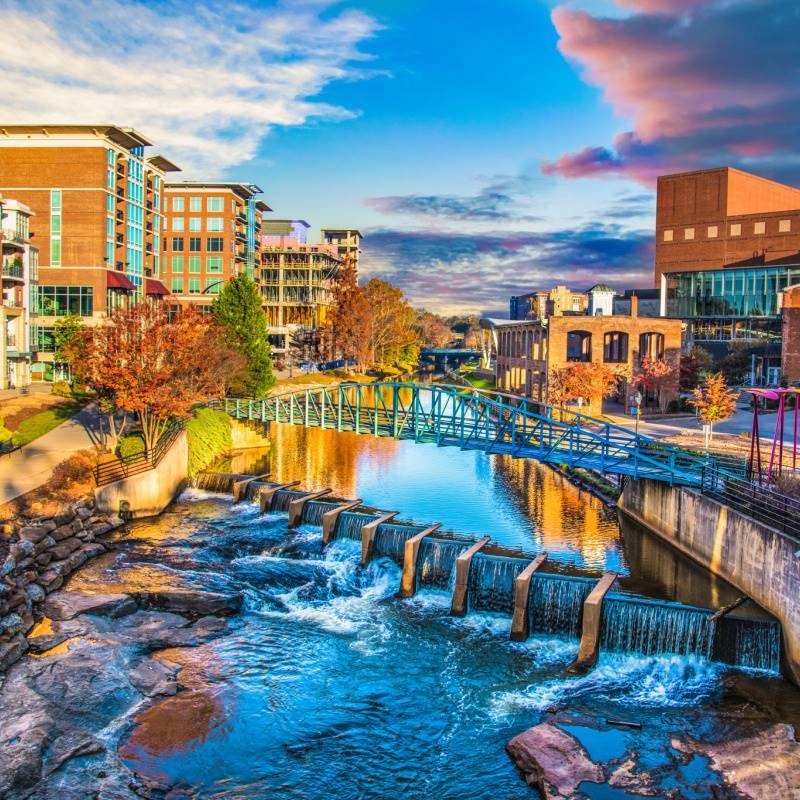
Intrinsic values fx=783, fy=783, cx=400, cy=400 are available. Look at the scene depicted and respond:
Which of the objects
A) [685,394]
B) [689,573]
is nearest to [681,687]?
[689,573]

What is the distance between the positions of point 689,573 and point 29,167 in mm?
70389

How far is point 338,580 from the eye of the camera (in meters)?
28.1

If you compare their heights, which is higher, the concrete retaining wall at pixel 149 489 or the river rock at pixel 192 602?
the concrete retaining wall at pixel 149 489

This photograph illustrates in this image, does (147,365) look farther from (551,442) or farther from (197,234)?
(197,234)

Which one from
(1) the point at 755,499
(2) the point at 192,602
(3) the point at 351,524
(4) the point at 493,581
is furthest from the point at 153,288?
(1) the point at 755,499

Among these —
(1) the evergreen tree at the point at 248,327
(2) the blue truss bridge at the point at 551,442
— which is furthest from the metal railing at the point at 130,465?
(1) the evergreen tree at the point at 248,327

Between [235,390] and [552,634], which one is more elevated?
[235,390]

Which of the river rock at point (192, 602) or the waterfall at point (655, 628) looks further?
the river rock at point (192, 602)

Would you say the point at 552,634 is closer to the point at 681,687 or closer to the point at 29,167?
the point at 681,687

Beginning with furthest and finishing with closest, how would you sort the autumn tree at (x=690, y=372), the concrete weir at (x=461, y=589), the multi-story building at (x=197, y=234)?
the multi-story building at (x=197, y=234), the autumn tree at (x=690, y=372), the concrete weir at (x=461, y=589)

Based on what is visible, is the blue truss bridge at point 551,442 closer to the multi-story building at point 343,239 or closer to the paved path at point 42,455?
the paved path at point 42,455

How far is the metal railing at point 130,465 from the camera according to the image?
35.1 m

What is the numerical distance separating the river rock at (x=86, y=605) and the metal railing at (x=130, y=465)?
1043 cm

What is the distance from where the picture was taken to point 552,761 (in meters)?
16.8
